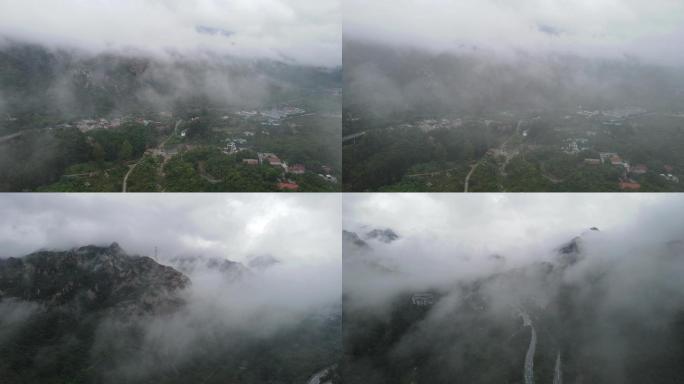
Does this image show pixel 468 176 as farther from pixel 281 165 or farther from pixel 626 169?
pixel 281 165

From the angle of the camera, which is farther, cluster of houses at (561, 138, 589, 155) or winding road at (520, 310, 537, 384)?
cluster of houses at (561, 138, 589, 155)

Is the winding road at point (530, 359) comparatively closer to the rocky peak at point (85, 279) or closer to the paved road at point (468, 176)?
the paved road at point (468, 176)

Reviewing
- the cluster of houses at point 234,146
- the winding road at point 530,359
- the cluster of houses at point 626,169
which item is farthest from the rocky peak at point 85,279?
the cluster of houses at point 626,169

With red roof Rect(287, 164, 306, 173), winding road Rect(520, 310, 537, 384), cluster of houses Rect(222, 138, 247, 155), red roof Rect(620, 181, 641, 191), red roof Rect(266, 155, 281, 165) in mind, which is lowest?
winding road Rect(520, 310, 537, 384)

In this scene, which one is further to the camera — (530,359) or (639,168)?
(639,168)

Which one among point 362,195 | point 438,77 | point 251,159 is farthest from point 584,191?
point 251,159

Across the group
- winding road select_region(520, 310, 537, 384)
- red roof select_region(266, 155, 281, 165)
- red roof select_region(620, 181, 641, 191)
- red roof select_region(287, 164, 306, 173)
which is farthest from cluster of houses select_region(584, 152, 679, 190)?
red roof select_region(266, 155, 281, 165)

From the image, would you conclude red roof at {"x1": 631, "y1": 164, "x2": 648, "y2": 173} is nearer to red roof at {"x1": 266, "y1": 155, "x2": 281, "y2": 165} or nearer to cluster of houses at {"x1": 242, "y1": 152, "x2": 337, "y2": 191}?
cluster of houses at {"x1": 242, "y1": 152, "x2": 337, "y2": 191}

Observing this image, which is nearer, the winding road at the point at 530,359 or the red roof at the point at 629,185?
the winding road at the point at 530,359

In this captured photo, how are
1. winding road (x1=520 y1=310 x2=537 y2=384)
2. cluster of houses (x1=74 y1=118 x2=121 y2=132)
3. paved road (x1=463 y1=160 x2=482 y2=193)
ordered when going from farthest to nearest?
paved road (x1=463 y1=160 x2=482 y2=193)
cluster of houses (x1=74 y1=118 x2=121 y2=132)
winding road (x1=520 y1=310 x2=537 y2=384)

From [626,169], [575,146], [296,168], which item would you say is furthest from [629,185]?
[296,168]

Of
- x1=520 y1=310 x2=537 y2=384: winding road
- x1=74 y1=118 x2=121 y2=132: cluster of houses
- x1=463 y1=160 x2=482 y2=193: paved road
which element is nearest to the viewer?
x1=520 y1=310 x2=537 y2=384: winding road

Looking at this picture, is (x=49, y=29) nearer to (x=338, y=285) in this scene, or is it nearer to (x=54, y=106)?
(x=54, y=106)
